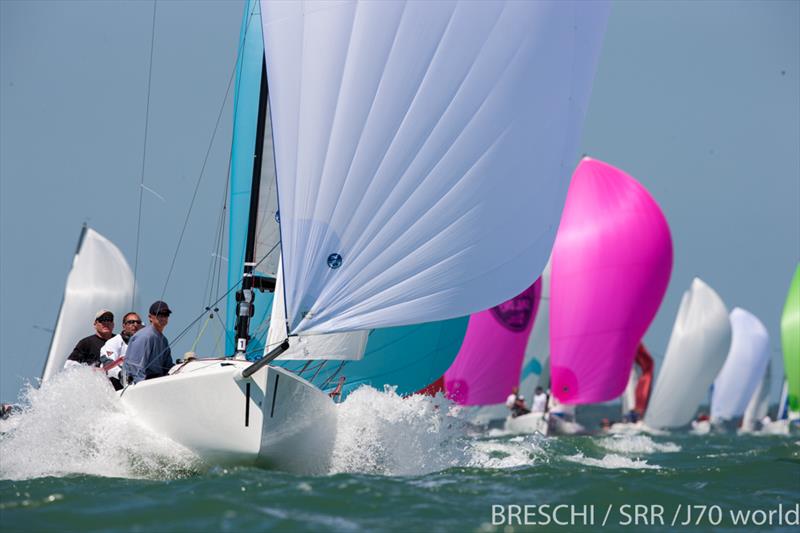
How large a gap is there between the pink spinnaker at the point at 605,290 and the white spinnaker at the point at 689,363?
860 cm

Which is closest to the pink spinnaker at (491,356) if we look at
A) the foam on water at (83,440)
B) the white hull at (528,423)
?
the white hull at (528,423)

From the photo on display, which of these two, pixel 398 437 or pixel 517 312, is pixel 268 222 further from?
pixel 517 312

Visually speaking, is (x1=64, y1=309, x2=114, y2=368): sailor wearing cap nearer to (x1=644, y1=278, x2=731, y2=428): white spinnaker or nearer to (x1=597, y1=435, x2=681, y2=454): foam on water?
(x1=597, y1=435, x2=681, y2=454): foam on water

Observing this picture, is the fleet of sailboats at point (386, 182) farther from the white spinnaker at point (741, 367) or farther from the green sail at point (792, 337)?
the white spinnaker at point (741, 367)

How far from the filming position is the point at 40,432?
33.2ft

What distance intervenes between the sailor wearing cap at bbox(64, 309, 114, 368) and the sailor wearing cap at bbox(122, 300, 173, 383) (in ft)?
4.21

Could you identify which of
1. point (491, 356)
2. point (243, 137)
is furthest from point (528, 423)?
point (243, 137)

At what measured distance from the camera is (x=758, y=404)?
155 feet

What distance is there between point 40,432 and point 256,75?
23.7 ft

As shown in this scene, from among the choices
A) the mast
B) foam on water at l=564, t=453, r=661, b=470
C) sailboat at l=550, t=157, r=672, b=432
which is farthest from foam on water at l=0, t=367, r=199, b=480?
sailboat at l=550, t=157, r=672, b=432

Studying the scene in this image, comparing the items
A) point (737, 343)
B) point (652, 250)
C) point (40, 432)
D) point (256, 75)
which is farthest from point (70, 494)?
point (737, 343)

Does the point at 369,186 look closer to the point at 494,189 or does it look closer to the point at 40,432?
the point at 494,189

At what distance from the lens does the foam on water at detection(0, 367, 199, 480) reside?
948 cm

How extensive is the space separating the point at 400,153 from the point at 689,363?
29040 millimetres
